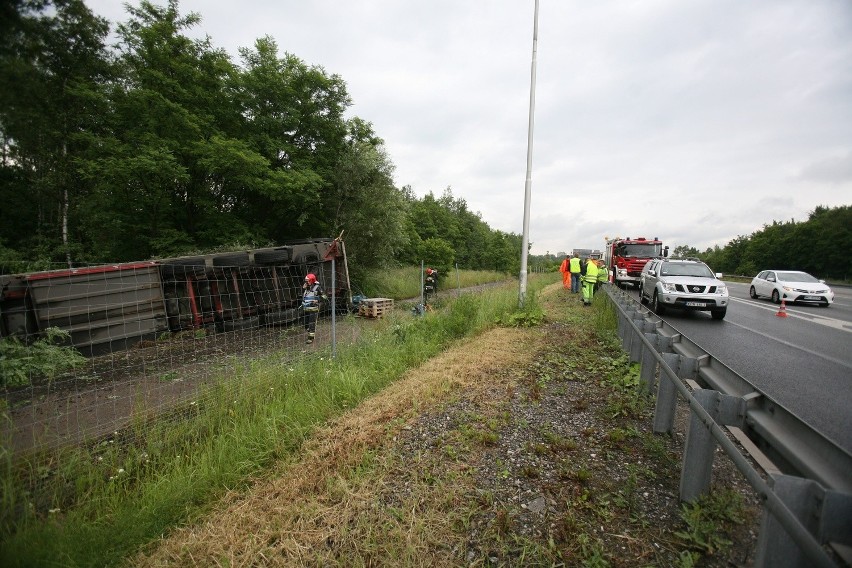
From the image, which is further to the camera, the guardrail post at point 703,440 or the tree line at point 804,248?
the tree line at point 804,248

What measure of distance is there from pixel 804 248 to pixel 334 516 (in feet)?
219

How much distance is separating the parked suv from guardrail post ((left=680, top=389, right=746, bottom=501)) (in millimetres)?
8866

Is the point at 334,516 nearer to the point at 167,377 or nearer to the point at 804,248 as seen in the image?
the point at 167,377

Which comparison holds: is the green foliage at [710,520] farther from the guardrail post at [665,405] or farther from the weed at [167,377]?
the weed at [167,377]

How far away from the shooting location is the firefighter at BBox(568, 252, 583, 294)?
14844mm

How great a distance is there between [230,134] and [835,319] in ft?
74.8

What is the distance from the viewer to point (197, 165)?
13.4 meters

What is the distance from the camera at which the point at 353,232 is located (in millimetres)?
17703

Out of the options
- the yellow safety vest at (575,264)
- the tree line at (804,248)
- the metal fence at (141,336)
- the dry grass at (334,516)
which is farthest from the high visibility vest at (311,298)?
the tree line at (804,248)

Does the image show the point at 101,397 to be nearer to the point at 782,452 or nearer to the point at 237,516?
the point at 237,516

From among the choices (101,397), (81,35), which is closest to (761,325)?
(81,35)

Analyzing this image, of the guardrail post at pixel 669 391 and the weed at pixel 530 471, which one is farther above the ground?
the guardrail post at pixel 669 391

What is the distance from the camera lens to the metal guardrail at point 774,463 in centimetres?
118

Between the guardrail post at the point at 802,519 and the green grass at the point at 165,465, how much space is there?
3240 millimetres
